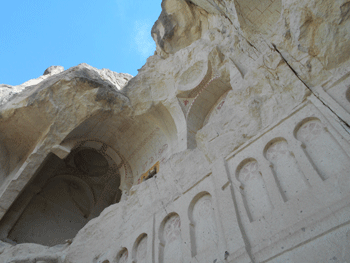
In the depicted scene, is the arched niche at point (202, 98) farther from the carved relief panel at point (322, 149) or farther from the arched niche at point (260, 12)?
the carved relief panel at point (322, 149)

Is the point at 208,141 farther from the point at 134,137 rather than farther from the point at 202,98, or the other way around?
the point at 134,137

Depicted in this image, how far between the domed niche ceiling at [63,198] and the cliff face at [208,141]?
0.25 feet

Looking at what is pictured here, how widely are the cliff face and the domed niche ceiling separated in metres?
0.07

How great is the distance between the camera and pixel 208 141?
17.7ft

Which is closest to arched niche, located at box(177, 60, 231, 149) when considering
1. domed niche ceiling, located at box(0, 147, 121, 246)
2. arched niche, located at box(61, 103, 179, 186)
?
arched niche, located at box(61, 103, 179, 186)

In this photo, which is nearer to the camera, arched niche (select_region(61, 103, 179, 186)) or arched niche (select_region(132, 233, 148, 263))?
arched niche (select_region(132, 233, 148, 263))

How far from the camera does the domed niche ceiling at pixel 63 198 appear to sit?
10.5 m

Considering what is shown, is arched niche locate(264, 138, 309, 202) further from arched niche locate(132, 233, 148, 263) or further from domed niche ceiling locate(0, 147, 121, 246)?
domed niche ceiling locate(0, 147, 121, 246)

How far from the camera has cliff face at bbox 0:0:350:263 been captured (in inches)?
138

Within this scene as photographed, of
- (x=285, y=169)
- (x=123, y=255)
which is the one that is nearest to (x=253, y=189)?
(x=285, y=169)

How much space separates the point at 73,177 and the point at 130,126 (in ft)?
12.9

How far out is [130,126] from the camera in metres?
10.9

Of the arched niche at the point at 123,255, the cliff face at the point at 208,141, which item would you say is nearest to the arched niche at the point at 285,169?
the cliff face at the point at 208,141

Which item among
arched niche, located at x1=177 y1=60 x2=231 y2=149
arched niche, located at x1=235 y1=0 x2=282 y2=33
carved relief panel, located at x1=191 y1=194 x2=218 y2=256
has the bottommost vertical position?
carved relief panel, located at x1=191 y1=194 x2=218 y2=256
